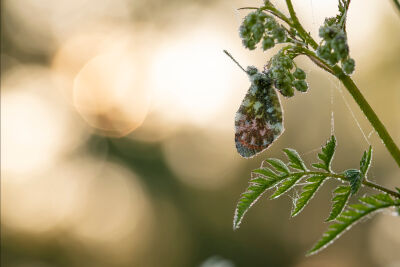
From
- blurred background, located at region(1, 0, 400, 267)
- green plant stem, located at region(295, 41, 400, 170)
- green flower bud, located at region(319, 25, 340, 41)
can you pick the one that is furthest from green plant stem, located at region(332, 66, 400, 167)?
Answer: blurred background, located at region(1, 0, 400, 267)

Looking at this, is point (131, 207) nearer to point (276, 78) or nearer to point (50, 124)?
point (50, 124)

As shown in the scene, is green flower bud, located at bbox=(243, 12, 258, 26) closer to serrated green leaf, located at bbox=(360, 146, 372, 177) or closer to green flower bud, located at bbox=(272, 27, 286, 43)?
green flower bud, located at bbox=(272, 27, 286, 43)

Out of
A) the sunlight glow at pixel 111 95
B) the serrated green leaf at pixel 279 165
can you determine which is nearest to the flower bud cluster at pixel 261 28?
the serrated green leaf at pixel 279 165

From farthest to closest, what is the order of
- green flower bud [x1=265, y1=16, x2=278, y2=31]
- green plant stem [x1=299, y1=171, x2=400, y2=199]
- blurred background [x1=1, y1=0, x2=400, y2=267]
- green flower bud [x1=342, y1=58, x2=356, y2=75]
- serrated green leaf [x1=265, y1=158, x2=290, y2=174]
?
blurred background [x1=1, y1=0, x2=400, y2=267] < serrated green leaf [x1=265, y1=158, x2=290, y2=174] < green flower bud [x1=265, y1=16, x2=278, y2=31] < green plant stem [x1=299, y1=171, x2=400, y2=199] < green flower bud [x1=342, y1=58, x2=356, y2=75]

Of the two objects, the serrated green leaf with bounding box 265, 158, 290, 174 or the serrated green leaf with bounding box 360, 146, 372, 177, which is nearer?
the serrated green leaf with bounding box 360, 146, 372, 177

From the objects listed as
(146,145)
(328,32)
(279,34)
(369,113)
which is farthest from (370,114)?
(146,145)

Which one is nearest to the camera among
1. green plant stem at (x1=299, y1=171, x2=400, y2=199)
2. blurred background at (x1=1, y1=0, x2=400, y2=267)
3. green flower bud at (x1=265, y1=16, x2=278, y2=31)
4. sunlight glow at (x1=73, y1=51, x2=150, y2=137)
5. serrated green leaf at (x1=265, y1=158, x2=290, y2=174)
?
green plant stem at (x1=299, y1=171, x2=400, y2=199)

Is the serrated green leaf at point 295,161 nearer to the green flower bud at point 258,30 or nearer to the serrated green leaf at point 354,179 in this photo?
the serrated green leaf at point 354,179

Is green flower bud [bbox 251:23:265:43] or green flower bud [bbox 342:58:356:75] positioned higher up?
green flower bud [bbox 251:23:265:43]
